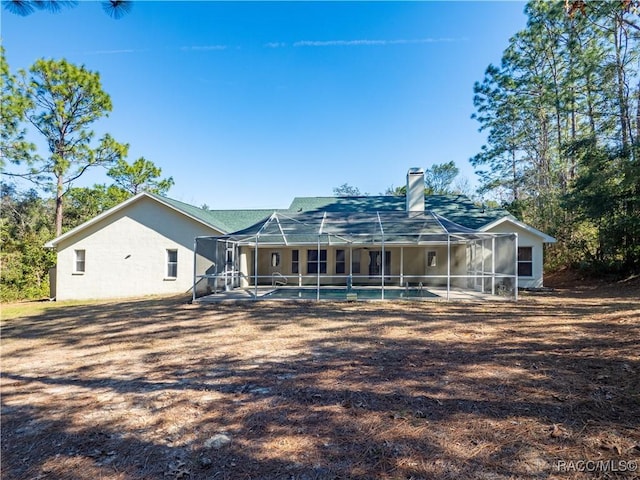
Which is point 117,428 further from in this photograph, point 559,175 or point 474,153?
point 474,153

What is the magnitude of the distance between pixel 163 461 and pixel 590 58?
24782mm

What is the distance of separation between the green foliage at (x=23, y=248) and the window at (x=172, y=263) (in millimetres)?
9490

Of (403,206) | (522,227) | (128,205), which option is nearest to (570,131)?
(522,227)

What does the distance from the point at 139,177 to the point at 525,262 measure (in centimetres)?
3043

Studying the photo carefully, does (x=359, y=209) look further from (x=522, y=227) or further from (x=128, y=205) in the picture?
(x=128, y=205)

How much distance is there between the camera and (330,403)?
3357mm

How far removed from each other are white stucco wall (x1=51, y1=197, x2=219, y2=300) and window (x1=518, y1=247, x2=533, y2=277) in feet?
49.2

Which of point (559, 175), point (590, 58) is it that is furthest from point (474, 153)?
point (590, 58)

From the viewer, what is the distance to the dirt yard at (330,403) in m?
2.38

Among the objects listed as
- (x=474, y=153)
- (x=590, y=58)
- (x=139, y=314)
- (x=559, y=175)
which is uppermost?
→ (x=590, y=58)

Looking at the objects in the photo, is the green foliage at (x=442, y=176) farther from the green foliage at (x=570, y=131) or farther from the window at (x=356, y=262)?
the window at (x=356, y=262)

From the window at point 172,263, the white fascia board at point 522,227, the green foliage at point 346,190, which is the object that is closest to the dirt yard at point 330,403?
the window at point 172,263

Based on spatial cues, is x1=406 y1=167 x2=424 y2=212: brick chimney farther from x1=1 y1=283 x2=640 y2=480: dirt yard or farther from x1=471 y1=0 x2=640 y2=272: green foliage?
x1=1 y1=283 x2=640 y2=480: dirt yard

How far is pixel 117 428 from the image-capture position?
2986 millimetres
